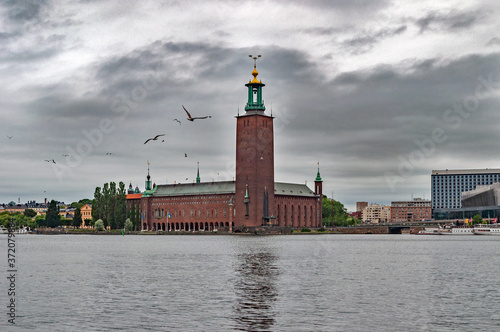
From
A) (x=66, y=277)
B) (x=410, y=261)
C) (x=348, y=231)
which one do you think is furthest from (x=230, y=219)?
(x=66, y=277)

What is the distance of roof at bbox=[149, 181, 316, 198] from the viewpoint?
15019cm

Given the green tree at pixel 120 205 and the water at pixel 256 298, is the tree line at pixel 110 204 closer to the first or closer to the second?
the green tree at pixel 120 205

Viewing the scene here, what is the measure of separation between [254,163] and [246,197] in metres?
6.79

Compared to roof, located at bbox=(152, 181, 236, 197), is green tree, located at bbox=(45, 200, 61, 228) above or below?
below

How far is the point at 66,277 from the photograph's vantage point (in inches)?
1367

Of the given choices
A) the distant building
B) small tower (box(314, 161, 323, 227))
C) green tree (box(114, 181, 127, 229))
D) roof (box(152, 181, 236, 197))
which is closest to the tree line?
green tree (box(114, 181, 127, 229))

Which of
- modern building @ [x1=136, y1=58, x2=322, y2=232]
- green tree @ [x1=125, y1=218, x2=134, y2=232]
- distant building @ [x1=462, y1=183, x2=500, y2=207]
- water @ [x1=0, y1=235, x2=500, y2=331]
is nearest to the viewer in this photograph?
water @ [x1=0, y1=235, x2=500, y2=331]

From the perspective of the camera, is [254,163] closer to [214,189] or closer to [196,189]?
[214,189]

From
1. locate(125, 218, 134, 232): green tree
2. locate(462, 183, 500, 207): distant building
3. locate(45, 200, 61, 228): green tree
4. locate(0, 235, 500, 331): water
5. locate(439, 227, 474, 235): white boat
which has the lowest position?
locate(0, 235, 500, 331): water

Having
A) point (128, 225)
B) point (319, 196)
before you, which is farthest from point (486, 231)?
point (128, 225)

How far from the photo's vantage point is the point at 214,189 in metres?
152

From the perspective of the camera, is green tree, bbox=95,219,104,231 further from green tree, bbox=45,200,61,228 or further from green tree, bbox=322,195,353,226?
green tree, bbox=322,195,353,226

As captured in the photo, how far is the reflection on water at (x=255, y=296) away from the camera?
2103 cm

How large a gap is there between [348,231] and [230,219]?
26.3 metres
